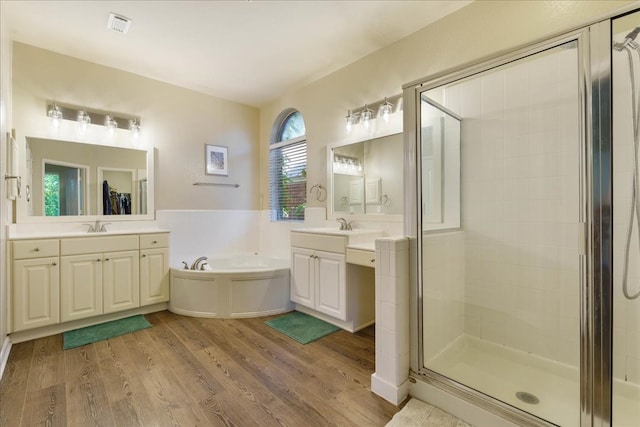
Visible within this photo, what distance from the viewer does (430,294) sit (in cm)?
197

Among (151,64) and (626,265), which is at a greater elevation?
(151,64)

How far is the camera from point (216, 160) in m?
4.18

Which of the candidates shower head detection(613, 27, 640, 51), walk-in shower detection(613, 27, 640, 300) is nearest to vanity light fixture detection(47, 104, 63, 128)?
shower head detection(613, 27, 640, 51)

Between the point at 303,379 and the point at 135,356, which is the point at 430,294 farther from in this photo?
the point at 135,356

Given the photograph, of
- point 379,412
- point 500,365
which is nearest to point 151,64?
point 379,412

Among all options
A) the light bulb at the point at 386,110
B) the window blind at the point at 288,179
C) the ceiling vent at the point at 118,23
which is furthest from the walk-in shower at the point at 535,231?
the ceiling vent at the point at 118,23

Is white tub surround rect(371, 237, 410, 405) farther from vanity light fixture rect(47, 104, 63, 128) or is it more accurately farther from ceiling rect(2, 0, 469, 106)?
vanity light fixture rect(47, 104, 63, 128)

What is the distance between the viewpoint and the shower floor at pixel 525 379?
1438mm

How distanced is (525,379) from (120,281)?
348cm

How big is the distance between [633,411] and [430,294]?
1051mm

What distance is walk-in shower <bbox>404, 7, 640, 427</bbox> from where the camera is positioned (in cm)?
128

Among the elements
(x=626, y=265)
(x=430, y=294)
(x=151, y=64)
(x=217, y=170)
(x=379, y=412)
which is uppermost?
(x=151, y=64)

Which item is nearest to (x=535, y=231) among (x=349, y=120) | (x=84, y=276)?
(x=349, y=120)

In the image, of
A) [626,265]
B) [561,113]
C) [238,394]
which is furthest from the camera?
[561,113]
